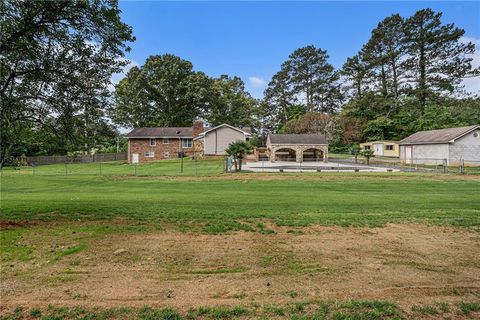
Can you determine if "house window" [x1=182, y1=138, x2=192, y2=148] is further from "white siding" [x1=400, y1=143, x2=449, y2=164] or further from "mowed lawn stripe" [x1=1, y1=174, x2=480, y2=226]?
"mowed lawn stripe" [x1=1, y1=174, x2=480, y2=226]

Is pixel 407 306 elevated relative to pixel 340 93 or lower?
lower

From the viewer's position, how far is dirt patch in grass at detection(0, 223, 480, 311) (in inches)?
161

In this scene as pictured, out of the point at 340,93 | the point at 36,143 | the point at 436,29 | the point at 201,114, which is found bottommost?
the point at 36,143

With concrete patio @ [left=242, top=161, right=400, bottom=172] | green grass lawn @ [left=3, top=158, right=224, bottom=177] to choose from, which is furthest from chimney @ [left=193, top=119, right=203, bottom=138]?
concrete patio @ [left=242, top=161, right=400, bottom=172]

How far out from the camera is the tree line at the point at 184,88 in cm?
716

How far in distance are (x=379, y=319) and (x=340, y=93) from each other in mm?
71723

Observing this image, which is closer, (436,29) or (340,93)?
(436,29)

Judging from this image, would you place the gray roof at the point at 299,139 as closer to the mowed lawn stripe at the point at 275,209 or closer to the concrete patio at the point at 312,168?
the concrete patio at the point at 312,168

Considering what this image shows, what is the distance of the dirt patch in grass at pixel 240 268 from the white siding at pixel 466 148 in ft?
99.9

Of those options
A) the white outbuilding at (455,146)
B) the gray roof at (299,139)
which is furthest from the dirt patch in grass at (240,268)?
the gray roof at (299,139)

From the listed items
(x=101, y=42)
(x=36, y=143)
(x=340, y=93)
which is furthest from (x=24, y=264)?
(x=340, y=93)

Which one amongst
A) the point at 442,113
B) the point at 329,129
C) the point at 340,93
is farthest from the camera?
the point at 340,93

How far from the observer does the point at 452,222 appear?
8.23 m

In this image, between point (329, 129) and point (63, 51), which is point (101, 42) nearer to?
point (63, 51)
